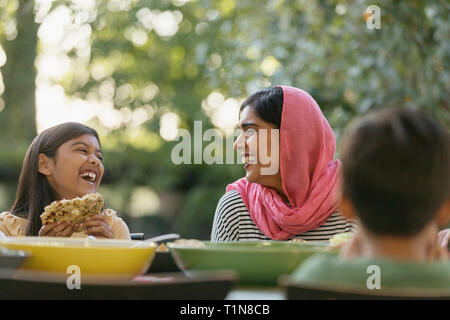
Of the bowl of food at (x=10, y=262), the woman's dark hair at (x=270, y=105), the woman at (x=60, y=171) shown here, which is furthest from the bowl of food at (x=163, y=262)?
the woman's dark hair at (x=270, y=105)

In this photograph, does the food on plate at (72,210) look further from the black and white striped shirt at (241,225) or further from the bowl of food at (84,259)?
the black and white striped shirt at (241,225)

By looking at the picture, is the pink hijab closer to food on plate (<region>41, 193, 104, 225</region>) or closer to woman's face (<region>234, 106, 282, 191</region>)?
woman's face (<region>234, 106, 282, 191</region>)

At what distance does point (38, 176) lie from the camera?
2.57 metres

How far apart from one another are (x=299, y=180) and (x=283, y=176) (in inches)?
2.9

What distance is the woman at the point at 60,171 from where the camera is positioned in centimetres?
249

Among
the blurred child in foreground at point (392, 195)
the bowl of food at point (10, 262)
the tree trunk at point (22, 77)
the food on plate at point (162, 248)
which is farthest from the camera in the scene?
the tree trunk at point (22, 77)

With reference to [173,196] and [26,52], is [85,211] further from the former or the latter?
[173,196]

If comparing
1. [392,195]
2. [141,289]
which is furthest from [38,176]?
[392,195]

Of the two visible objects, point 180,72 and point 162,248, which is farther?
point 180,72

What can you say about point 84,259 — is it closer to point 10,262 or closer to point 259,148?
point 10,262

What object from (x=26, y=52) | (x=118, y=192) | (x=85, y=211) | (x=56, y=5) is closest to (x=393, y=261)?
(x=85, y=211)

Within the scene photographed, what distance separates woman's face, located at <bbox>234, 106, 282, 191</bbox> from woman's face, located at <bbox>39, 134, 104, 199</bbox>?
1.98ft

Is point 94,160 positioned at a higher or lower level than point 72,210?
higher

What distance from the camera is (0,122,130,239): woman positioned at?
249 cm
